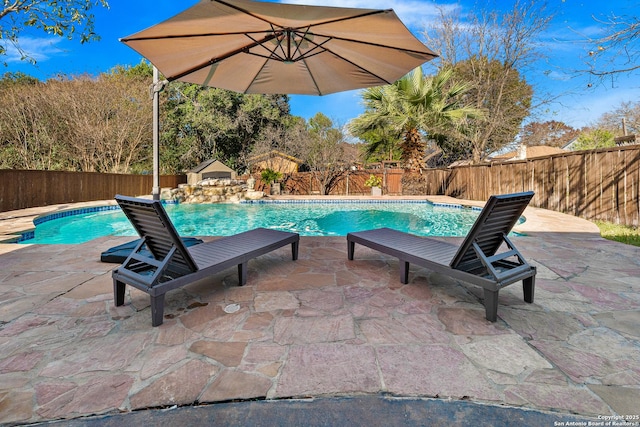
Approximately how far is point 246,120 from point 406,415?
21.8 metres

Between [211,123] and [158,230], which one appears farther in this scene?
[211,123]

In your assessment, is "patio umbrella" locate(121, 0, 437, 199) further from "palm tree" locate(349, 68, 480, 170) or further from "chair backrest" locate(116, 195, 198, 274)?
"palm tree" locate(349, 68, 480, 170)

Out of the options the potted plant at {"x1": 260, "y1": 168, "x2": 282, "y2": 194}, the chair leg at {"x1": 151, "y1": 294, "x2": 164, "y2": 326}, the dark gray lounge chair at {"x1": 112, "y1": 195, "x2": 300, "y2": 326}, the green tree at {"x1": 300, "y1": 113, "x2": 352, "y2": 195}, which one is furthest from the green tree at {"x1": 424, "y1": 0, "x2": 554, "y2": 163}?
the chair leg at {"x1": 151, "y1": 294, "x2": 164, "y2": 326}

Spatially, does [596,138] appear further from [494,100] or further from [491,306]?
[491,306]

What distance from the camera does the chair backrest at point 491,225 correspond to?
2.24 metres

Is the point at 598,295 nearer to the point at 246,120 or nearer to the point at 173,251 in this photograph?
the point at 173,251

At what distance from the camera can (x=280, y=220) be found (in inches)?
393

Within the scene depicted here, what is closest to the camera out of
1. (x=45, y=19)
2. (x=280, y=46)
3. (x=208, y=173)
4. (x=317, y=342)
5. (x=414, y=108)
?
(x=317, y=342)

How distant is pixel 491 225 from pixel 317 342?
1565mm

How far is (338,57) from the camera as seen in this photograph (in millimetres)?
4148

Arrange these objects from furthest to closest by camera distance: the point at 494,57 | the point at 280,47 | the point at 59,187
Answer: the point at 494,57 < the point at 59,187 < the point at 280,47

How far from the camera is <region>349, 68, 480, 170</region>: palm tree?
41.9 feet

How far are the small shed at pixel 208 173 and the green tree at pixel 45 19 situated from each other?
997 centimetres

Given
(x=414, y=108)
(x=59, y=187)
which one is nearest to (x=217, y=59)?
(x=414, y=108)
